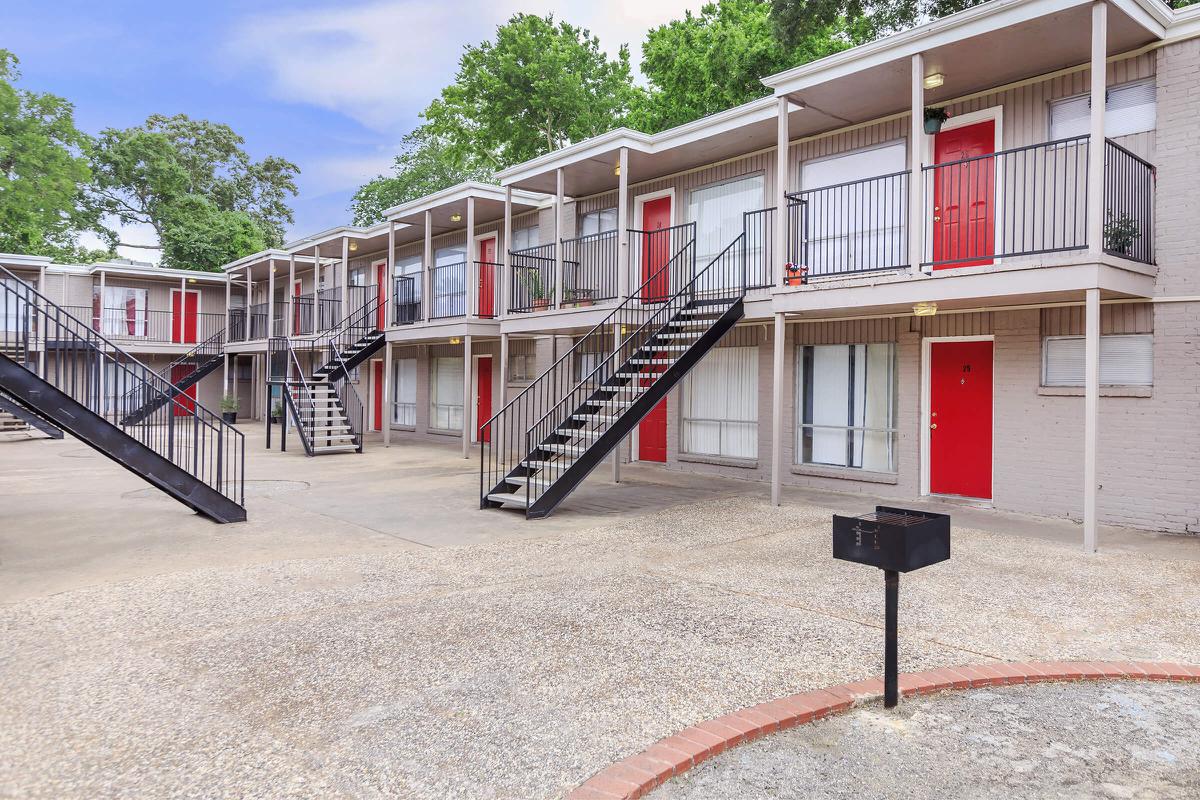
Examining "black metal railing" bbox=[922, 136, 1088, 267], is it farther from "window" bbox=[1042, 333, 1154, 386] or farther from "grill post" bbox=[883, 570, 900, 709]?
"grill post" bbox=[883, 570, 900, 709]

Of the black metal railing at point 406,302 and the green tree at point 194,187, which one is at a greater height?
the green tree at point 194,187

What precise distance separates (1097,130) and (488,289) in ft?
41.4

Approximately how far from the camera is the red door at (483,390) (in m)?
18.3

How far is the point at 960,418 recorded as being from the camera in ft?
33.2

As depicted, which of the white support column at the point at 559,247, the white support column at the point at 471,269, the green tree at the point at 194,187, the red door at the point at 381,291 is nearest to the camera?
the white support column at the point at 559,247

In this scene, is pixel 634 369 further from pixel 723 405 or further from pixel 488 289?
pixel 488 289

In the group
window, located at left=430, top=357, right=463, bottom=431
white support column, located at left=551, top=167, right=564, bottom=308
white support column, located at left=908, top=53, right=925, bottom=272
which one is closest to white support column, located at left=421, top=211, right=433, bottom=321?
window, located at left=430, top=357, right=463, bottom=431

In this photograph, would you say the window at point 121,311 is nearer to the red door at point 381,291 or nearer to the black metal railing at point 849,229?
the red door at point 381,291

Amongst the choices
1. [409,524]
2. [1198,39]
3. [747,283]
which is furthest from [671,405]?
[1198,39]

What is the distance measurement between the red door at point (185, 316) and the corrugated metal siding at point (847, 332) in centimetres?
2424

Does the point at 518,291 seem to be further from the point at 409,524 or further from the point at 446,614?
the point at 446,614

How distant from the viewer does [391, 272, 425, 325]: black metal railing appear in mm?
18766

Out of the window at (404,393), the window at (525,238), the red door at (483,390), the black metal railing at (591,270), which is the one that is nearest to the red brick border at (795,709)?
the black metal railing at (591,270)

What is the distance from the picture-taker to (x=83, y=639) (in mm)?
4844
